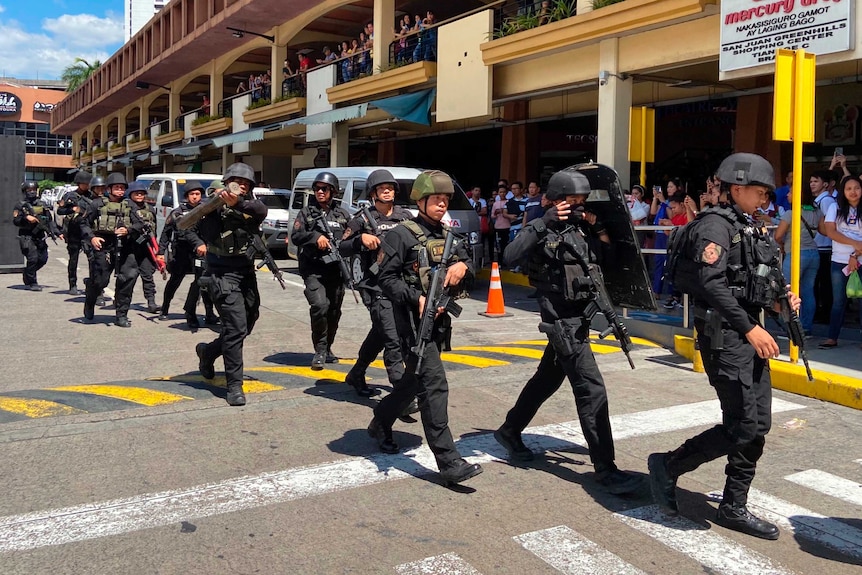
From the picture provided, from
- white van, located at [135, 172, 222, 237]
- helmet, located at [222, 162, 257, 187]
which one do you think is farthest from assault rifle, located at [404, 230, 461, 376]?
white van, located at [135, 172, 222, 237]

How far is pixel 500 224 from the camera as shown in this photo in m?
15.9

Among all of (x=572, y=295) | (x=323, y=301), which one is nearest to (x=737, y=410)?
(x=572, y=295)

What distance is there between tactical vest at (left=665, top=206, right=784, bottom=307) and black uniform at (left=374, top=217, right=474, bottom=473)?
1297 mm

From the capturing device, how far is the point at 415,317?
493 cm

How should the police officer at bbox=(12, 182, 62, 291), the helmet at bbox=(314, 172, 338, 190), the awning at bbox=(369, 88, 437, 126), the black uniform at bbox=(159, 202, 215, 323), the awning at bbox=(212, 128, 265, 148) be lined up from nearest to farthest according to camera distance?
the helmet at bbox=(314, 172, 338, 190) < the black uniform at bbox=(159, 202, 215, 323) < the police officer at bbox=(12, 182, 62, 291) < the awning at bbox=(369, 88, 437, 126) < the awning at bbox=(212, 128, 265, 148)

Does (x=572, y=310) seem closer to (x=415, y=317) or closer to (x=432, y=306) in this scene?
(x=432, y=306)

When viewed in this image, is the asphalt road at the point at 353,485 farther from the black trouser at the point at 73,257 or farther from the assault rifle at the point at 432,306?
the black trouser at the point at 73,257

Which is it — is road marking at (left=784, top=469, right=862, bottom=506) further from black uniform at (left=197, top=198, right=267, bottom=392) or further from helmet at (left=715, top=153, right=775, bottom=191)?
black uniform at (left=197, top=198, right=267, bottom=392)

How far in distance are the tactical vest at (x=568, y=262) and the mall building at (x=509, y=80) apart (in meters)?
6.51

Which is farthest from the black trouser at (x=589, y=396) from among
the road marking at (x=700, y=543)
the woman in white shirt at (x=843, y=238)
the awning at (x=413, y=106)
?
the awning at (x=413, y=106)

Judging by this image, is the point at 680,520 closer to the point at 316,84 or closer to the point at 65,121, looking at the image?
the point at 316,84

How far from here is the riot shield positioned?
5.00 metres

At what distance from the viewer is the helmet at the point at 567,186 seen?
4641 millimetres

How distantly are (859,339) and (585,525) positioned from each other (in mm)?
6454
